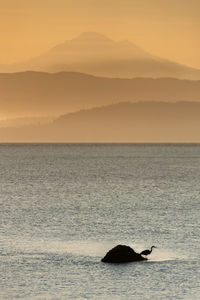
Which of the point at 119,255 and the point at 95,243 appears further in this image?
the point at 95,243

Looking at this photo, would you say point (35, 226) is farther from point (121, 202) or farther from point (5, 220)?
point (121, 202)

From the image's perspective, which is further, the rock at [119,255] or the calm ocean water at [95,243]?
the rock at [119,255]

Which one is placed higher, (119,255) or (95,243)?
(95,243)

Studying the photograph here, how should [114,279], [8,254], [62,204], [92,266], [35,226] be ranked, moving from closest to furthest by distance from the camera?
[114,279], [92,266], [8,254], [35,226], [62,204]

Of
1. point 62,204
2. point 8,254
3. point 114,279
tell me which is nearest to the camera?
point 114,279

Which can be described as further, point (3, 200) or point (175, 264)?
point (3, 200)

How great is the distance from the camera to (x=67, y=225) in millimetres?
80125

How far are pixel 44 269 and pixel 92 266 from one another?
10.9 feet

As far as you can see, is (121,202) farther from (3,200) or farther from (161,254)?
(161,254)

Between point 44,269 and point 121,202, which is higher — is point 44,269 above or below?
below

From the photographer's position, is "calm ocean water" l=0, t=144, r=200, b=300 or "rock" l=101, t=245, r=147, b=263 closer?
"calm ocean water" l=0, t=144, r=200, b=300

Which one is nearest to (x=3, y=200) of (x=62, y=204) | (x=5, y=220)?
(x=62, y=204)

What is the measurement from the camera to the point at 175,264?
58.9m

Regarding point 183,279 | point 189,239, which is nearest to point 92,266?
point 183,279
